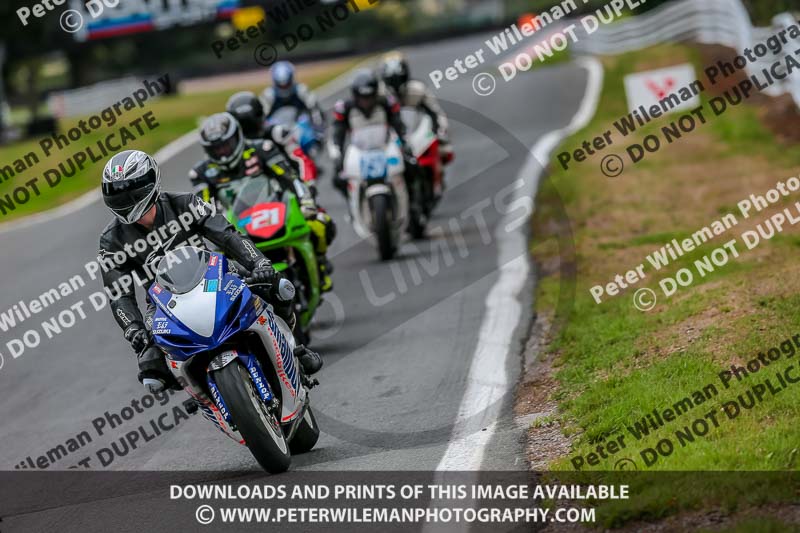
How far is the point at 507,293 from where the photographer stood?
10359 mm

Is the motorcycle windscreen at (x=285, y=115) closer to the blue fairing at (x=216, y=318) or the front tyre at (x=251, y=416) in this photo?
the blue fairing at (x=216, y=318)

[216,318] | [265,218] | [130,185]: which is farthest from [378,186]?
[216,318]

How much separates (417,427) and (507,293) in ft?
11.6

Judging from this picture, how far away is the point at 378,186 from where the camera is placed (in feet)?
40.0

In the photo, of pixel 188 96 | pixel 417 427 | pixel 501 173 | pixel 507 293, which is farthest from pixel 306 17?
pixel 417 427

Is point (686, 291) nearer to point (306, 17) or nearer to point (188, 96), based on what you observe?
point (188, 96)

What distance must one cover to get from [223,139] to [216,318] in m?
3.10

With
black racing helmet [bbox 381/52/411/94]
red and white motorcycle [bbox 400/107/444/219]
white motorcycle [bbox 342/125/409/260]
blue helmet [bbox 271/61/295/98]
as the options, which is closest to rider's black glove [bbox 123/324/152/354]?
white motorcycle [bbox 342/125/409/260]

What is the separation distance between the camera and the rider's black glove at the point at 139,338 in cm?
625

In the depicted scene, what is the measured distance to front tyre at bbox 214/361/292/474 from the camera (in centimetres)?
580

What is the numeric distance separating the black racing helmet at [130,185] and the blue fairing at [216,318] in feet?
1.67

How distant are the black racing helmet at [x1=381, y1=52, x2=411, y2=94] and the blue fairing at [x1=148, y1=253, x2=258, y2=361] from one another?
7.78m

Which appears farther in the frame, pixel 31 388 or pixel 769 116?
pixel 769 116

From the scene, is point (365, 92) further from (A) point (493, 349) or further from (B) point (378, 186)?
(A) point (493, 349)
